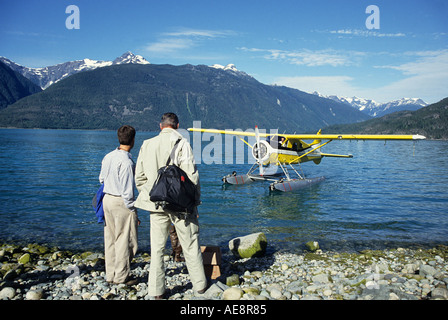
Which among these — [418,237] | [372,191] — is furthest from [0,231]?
[372,191]

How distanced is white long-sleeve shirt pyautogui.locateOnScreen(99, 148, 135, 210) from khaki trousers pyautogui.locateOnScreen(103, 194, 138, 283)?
111mm

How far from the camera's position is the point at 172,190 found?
12.6ft

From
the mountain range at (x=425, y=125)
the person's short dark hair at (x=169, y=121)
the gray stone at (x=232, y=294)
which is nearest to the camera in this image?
the person's short dark hair at (x=169, y=121)

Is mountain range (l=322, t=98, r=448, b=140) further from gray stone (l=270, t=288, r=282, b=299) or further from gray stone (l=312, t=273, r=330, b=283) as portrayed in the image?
gray stone (l=270, t=288, r=282, b=299)

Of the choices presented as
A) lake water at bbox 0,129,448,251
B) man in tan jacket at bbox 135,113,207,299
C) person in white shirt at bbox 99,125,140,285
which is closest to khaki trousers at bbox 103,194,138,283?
person in white shirt at bbox 99,125,140,285

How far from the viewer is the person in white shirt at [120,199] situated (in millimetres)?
4648

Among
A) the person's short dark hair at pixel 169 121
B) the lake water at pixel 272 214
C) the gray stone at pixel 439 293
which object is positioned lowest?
the lake water at pixel 272 214

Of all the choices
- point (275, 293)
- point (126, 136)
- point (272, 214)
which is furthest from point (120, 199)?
point (272, 214)

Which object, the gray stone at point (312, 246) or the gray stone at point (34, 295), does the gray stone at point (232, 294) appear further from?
the gray stone at point (312, 246)

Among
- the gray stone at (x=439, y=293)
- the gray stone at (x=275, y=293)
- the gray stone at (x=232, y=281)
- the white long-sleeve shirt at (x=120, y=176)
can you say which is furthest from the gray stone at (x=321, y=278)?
the white long-sleeve shirt at (x=120, y=176)

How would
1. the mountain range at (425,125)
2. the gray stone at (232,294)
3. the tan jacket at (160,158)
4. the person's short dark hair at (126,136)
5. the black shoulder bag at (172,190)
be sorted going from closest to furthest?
the black shoulder bag at (172,190) → the tan jacket at (160,158) → the gray stone at (232,294) → the person's short dark hair at (126,136) → the mountain range at (425,125)

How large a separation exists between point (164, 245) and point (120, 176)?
4.36 ft

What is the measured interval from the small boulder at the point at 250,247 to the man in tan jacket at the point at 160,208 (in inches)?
114

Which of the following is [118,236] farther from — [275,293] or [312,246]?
[312,246]
